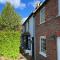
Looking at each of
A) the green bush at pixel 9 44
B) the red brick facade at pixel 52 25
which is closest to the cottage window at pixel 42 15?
the red brick facade at pixel 52 25

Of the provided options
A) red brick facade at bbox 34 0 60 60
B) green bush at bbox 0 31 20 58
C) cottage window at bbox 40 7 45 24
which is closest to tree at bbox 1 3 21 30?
green bush at bbox 0 31 20 58

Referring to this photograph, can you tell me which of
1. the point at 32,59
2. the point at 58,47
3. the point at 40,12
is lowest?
the point at 32,59

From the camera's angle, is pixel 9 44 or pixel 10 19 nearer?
pixel 9 44

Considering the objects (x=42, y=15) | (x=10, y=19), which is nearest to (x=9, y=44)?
(x=42, y=15)

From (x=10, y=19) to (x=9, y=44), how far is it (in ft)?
37.8

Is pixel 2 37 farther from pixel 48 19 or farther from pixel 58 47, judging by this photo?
pixel 58 47

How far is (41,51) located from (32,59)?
4.31m

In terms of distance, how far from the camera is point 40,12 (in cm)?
1973

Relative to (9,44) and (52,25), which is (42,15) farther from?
(9,44)

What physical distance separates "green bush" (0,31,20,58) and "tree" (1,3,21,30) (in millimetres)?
10602

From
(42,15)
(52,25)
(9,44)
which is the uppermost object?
(42,15)

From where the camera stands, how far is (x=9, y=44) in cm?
2048

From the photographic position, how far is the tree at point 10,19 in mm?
31281

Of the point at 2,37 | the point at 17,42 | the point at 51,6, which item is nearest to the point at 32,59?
the point at 17,42
